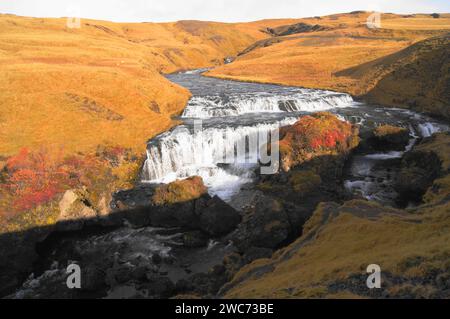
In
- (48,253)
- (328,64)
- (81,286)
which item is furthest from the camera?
(328,64)

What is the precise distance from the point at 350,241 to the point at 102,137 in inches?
1100

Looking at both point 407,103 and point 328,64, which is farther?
point 328,64

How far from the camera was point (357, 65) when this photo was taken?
3206 inches

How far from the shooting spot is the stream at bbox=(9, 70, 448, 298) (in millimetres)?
25328

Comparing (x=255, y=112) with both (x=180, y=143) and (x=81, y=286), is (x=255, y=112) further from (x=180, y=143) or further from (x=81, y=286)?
A: (x=81, y=286)

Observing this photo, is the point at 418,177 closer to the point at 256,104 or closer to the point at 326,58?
the point at 256,104

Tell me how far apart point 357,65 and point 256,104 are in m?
37.0

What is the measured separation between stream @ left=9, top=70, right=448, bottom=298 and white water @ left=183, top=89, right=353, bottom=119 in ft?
0.45

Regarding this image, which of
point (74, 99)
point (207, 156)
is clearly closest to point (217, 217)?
point (207, 156)

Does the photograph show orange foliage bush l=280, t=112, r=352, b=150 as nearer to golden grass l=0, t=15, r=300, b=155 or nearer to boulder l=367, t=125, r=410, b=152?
boulder l=367, t=125, r=410, b=152

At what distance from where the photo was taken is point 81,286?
2272cm

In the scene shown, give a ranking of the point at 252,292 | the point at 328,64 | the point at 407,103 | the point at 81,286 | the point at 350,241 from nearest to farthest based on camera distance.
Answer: the point at 252,292, the point at 350,241, the point at 81,286, the point at 407,103, the point at 328,64
